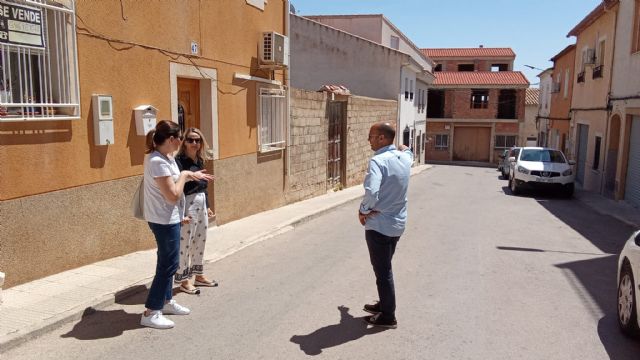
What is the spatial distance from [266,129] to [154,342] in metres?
7.27

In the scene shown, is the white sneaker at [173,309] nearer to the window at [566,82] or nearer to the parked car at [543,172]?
the parked car at [543,172]

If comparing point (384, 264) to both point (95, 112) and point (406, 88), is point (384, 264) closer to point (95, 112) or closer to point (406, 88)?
point (95, 112)

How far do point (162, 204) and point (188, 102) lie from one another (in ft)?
15.0

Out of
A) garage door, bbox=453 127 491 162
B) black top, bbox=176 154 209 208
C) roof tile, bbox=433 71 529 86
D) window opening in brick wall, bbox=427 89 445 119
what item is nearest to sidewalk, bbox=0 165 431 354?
black top, bbox=176 154 209 208

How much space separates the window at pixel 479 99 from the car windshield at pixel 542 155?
27.6m

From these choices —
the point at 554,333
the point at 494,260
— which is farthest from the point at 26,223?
the point at 494,260

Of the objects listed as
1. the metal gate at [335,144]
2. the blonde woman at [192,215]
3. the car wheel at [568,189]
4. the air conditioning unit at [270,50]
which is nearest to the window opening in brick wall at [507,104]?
the car wheel at [568,189]

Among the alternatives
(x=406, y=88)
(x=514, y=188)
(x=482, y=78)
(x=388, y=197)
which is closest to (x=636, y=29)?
(x=514, y=188)

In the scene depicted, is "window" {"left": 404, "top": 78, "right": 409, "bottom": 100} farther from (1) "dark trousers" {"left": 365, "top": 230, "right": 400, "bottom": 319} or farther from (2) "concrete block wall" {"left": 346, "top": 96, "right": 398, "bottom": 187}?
(1) "dark trousers" {"left": 365, "top": 230, "right": 400, "bottom": 319}

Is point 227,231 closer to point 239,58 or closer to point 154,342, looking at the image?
point 239,58

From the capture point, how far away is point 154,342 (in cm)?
451

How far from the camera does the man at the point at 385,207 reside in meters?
4.66

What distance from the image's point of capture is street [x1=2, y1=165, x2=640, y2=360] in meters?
4.43

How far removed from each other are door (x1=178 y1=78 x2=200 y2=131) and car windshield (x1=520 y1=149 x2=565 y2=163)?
1298cm
